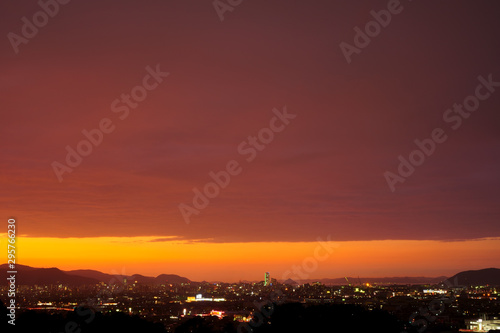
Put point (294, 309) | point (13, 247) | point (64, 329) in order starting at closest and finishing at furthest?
point (13, 247) → point (64, 329) → point (294, 309)

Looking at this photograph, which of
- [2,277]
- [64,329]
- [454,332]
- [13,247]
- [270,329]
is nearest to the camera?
[13,247]

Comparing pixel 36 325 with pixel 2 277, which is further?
pixel 2 277

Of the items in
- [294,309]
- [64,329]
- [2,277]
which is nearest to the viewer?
[64,329]

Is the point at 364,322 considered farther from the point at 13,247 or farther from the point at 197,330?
the point at 13,247

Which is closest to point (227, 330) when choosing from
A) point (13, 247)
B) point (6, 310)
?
point (6, 310)

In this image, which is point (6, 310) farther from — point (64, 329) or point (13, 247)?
point (13, 247)

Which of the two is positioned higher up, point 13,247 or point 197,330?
point 13,247

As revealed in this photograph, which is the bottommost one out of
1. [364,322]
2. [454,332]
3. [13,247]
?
[454,332]

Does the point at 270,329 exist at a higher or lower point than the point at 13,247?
lower

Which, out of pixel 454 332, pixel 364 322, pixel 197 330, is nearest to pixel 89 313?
pixel 197 330
